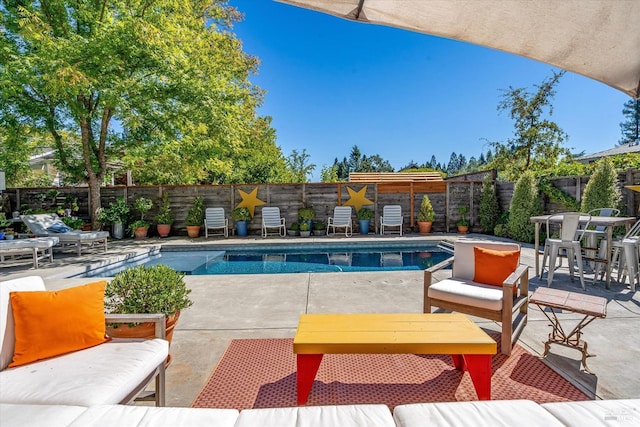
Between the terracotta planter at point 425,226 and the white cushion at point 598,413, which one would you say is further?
the terracotta planter at point 425,226

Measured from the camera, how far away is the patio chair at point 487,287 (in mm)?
2436

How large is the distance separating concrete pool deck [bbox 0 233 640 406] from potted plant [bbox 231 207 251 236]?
443cm

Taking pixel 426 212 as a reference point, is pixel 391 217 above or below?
below

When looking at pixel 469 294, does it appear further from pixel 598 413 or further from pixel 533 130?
pixel 533 130

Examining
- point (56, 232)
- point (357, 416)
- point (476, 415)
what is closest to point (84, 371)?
point (357, 416)

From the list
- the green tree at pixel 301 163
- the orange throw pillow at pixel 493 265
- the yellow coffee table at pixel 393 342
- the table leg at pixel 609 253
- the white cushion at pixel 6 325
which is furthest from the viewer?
the green tree at pixel 301 163

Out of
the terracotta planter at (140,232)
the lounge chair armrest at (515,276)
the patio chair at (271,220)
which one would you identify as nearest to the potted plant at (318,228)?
the patio chair at (271,220)

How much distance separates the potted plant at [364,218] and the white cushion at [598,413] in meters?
8.71

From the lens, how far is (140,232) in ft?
30.6

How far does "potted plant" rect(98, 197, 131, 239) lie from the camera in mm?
8836

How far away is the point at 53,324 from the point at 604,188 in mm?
7891

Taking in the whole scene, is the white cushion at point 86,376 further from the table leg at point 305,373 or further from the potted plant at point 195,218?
the potted plant at point 195,218

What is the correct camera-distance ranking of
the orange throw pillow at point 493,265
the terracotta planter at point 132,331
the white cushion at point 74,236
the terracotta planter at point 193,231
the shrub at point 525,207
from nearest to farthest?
1. the terracotta planter at point 132,331
2. the orange throw pillow at point 493,265
3. the white cushion at point 74,236
4. the shrub at point 525,207
5. the terracotta planter at point 193,231

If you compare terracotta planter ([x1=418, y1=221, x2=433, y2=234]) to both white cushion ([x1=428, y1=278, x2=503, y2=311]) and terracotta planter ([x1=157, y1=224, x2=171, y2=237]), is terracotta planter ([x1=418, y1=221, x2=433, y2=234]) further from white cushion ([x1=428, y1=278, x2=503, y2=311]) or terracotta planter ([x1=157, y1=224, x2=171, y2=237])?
terracotta planter ([x1=157, y1=224, x2=171, y2=237])
